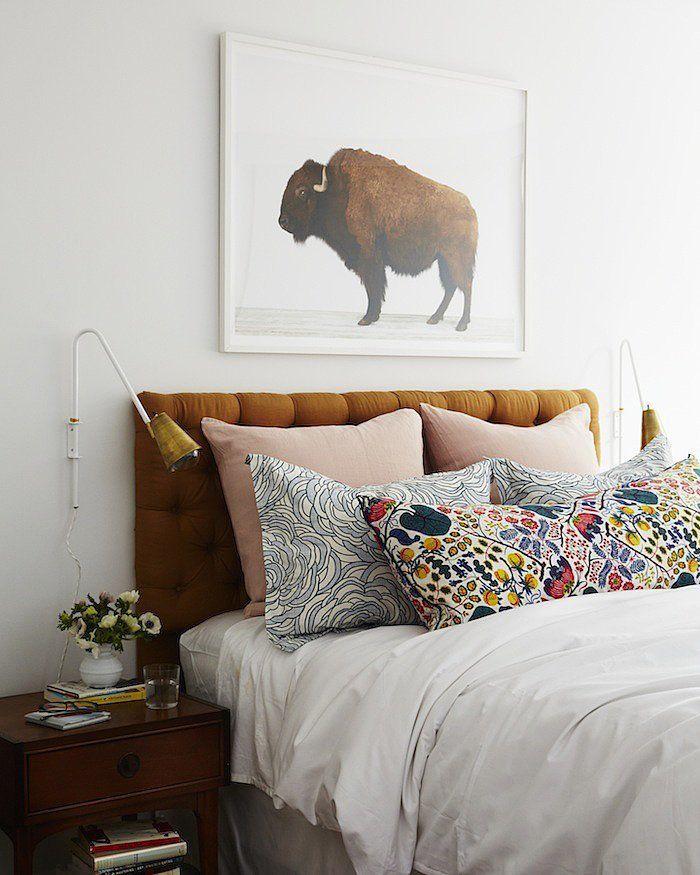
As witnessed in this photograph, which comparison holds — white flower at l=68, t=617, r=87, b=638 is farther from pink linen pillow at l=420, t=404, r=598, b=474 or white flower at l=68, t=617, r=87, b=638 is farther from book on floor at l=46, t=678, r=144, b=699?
pink linen pillow at l=420, t=404, r=598, b=474

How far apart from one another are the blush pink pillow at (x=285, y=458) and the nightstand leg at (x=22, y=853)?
0.74m

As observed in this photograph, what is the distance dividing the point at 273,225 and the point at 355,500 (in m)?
0.90

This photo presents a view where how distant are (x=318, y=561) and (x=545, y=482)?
722mm

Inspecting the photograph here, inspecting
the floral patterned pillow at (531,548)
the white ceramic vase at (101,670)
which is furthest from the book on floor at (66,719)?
the floral patterned pillow at (531,548)

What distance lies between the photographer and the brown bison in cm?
295

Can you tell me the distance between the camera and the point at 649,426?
11.1 ft

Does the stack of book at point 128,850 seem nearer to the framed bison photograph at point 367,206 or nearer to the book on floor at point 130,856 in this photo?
the book on floor at point 130,856

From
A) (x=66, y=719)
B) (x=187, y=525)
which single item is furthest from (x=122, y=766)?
(x=187, y=525)

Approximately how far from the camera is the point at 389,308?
3096 millimetres

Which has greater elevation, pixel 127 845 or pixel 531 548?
pixel 531 548

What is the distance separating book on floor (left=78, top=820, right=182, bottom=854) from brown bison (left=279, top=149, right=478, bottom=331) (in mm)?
1508

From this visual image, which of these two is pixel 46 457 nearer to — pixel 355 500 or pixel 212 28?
pixel 355 500

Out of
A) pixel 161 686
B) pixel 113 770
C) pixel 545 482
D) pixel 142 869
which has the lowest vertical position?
pixel 142 869

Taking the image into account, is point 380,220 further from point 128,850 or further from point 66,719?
point 128,850
